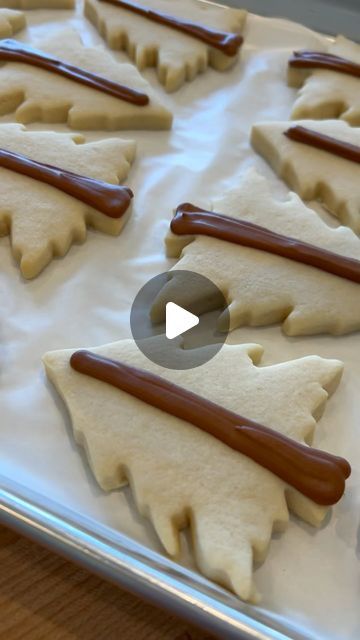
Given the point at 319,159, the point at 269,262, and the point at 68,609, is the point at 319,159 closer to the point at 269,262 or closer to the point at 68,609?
the point at 269,262

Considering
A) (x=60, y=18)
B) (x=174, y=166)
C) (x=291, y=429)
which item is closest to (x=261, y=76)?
(x=174, y=166)

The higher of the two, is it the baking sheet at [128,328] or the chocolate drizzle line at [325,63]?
the chocolate drizzle line at [325,63]

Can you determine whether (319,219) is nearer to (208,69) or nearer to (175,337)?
(175,337)

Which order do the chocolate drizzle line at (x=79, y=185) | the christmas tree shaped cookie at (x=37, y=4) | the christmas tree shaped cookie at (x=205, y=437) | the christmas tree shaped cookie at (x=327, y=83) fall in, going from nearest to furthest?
the christmas tree shaped cookie at (x=205, y=437) → the chocolate drizzle line at (x=79, y=185) → the christmas tree shaped cookie at (x=327, y=83) → the christmas tree shaped cookie at (x=37, y=4)

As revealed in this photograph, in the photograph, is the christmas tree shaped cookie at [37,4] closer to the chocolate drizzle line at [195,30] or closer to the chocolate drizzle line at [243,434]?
the chocolate drizzle line at [195,30]

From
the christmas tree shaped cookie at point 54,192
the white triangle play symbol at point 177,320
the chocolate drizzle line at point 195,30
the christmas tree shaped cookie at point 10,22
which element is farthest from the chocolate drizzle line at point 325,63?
the white triangle play symbol at point 177,320
